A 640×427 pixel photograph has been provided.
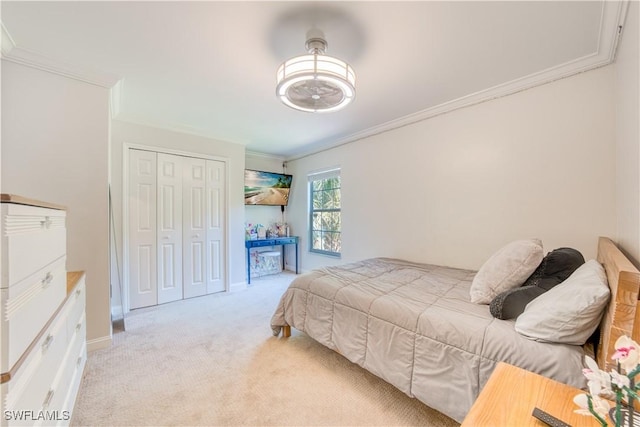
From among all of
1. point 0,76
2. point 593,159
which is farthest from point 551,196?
point 0,76

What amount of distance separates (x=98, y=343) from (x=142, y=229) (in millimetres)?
1465

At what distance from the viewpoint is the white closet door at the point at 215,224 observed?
3.87 m

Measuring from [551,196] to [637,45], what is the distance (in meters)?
1.23

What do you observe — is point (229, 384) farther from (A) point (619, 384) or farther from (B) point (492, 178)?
(B) point (492, 178)

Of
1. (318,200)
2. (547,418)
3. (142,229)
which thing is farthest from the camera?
(318,200)

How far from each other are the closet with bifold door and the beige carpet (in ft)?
2.53

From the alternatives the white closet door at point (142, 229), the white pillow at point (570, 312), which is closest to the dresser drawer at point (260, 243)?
the white closet door at point (142, 229)

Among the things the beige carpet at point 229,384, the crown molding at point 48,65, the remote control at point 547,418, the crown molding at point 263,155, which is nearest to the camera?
the remote control at point 547,418

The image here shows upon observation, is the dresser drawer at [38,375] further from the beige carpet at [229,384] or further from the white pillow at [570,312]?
the white pillow at [570,312]

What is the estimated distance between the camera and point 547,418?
0.72m

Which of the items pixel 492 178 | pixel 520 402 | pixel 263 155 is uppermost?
pixel 263 155

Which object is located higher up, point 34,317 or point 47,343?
point 34,317

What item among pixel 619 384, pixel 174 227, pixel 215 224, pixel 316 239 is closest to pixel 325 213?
pixel 316 239

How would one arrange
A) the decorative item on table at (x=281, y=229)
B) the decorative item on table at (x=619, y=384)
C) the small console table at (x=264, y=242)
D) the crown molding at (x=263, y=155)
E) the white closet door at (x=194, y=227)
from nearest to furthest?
the decorative item on table at (x=619, y=384) → the white closet door at (x=194, y=227) → the small console table at (x=264, y=242) → the crown molding at (x=263, y=155) → the decorative item on table at (x=281, y=229)
